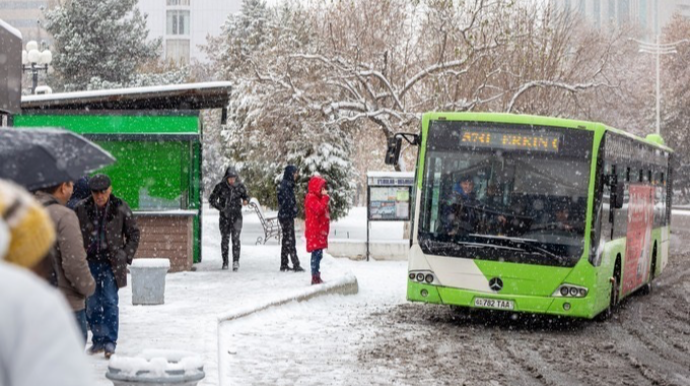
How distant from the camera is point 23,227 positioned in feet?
6.15

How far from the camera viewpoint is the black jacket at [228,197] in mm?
20156

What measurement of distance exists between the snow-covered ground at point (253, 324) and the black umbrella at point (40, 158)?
349 cm

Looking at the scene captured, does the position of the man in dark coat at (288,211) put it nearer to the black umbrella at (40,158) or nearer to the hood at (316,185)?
the hood at (316,185)

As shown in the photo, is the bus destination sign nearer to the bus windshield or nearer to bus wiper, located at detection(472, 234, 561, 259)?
the bus windshield

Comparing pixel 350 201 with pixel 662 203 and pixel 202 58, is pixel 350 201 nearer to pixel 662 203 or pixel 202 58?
pixel 662 203

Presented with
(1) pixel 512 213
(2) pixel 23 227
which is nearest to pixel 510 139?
(1) pixel 512 213

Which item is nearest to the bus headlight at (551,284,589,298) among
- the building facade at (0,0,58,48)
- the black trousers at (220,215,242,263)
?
the black trousers at (220,215,242,263)

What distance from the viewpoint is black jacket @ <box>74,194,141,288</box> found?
9984 millimetres

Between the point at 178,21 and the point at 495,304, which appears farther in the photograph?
the point at 178,21

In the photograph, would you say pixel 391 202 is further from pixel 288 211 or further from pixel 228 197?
pixel 288 211

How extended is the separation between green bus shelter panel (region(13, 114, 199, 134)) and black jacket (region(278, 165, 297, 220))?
5.86 ft

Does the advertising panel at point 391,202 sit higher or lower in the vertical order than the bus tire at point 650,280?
higher

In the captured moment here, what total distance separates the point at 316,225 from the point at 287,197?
2.20 metres

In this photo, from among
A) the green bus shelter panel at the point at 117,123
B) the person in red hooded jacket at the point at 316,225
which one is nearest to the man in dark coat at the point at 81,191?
the person in red hooded jacket at the point at 316,225
